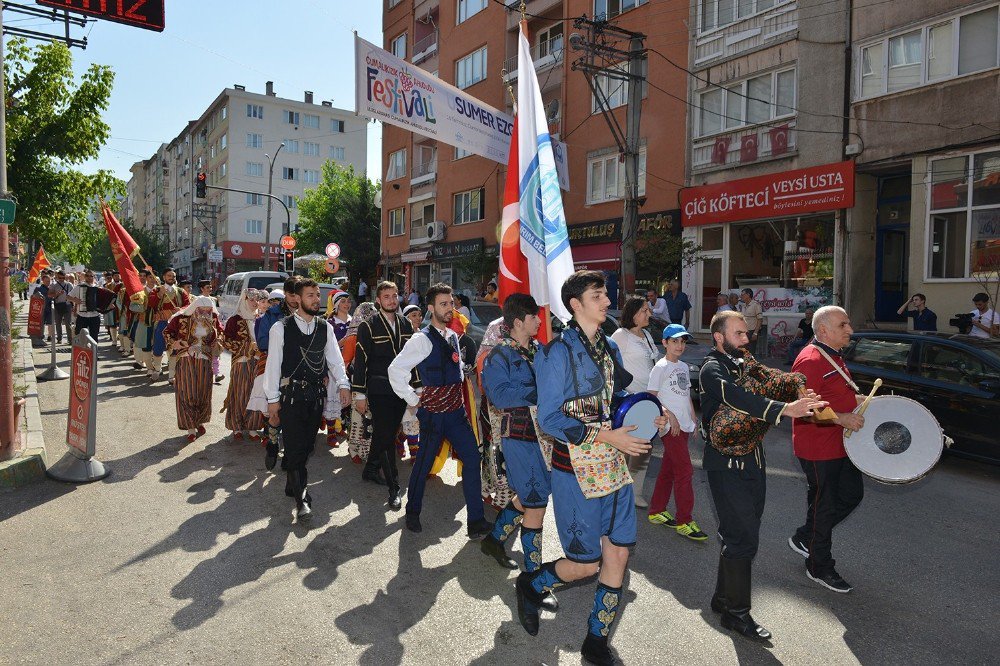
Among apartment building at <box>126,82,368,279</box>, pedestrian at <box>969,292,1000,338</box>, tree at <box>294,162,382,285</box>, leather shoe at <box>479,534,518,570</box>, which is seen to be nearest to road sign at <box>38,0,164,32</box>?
leather shoe at <box>479,534,518,570</box>

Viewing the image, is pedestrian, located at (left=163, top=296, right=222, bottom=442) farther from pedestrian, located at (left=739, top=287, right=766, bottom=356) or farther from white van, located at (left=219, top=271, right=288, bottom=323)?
pedestrian, located at (left=739, top=287, right=766, bottom=356)

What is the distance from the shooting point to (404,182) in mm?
35156

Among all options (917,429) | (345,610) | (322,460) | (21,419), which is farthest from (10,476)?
(917,429)

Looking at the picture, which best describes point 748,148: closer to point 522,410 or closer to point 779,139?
point 779,139

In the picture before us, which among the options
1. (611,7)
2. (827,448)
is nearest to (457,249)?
(611,7)

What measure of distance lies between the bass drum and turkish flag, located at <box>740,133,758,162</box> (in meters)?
14.7

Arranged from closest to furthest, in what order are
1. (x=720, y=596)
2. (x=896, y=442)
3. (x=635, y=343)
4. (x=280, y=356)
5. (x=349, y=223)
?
(x=720, y=596) < (x=896, y=442) < (x=280, y=356) < (x=635, y=343) < (x=349, y=223)

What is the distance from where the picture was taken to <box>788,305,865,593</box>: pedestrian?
4.35 m

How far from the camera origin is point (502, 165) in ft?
84.4

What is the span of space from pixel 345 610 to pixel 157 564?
4.82 feet

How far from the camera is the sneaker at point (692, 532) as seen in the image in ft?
17.0

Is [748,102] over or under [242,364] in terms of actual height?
over

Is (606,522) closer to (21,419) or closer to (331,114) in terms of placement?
(21,419)

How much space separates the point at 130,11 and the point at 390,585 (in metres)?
8.17
